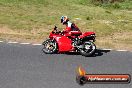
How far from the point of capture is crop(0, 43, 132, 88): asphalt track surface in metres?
17.4

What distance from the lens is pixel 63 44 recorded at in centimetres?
2203

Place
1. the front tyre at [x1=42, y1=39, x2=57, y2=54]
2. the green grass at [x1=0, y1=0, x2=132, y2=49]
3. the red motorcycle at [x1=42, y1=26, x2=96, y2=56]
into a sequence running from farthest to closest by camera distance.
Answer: the green grass at [x1=0, y1=0, x2=132, y2=49]
the front tyre at [x1=42, y1=39, x2=57, y2=54]
the red motorcycle at [x1=42, y1=26, x2=96, y2=56]

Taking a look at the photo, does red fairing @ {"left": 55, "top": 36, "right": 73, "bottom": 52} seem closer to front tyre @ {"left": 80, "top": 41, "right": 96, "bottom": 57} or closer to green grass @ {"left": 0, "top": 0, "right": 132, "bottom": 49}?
front tyre @ {"left": 80, "top": 41, "right": 96, "bottom": 57}

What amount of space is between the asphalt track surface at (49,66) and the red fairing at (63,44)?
1.13 ft

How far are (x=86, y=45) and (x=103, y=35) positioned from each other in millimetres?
6153

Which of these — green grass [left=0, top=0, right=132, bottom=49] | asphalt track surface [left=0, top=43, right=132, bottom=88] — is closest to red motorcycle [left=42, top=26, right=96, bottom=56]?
asphalt track surface [left=0, top=43, right=132, bottom=88]

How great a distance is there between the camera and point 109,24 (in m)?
30.1

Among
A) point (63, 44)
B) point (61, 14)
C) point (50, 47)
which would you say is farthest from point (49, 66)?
point (61, 14)

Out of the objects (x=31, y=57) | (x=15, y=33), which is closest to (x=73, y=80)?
(x=31, y=57)

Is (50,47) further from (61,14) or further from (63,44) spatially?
(61,14)

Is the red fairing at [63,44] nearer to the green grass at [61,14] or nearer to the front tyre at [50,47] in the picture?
the front tyre at [50,47]

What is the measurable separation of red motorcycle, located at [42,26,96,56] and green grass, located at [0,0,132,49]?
4610mm

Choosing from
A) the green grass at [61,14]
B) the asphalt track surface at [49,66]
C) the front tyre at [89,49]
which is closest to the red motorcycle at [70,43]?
the front tyre at [89,49]

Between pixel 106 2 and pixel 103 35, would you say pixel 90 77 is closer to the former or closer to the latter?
pixel 103 35
